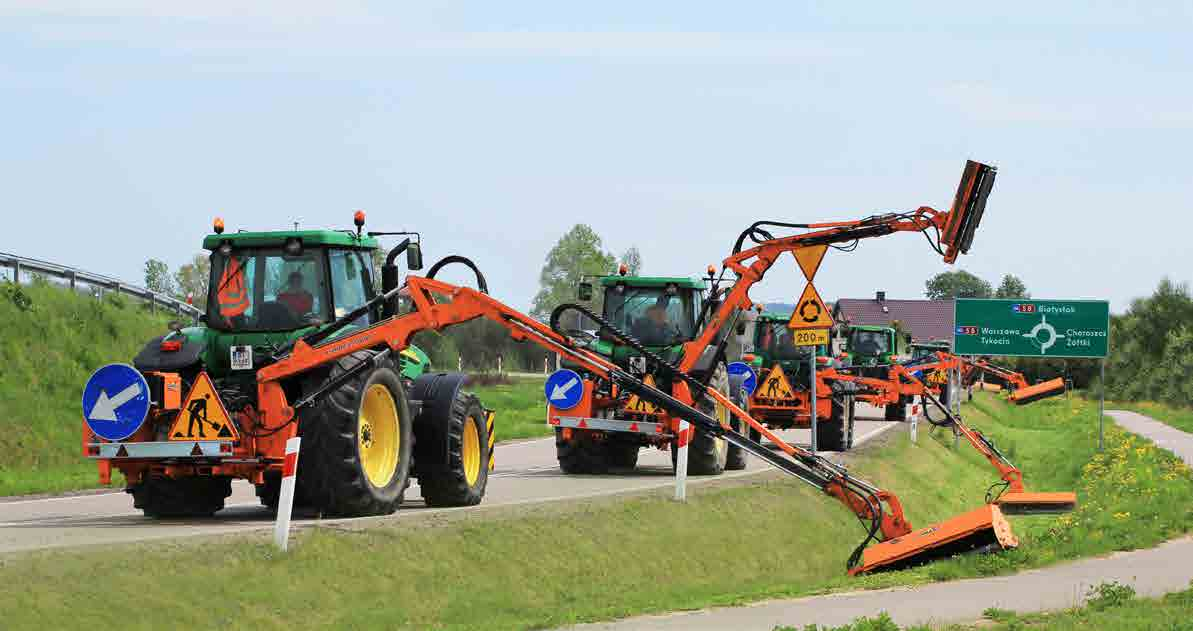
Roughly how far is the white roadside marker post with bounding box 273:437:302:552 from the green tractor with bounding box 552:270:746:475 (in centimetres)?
998

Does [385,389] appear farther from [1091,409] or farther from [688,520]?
[1091,409]

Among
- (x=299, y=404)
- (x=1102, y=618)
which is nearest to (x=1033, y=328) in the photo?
(x=299, y=404)

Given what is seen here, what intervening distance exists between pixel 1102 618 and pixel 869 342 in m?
34.9

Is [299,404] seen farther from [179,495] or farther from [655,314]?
[655,314]

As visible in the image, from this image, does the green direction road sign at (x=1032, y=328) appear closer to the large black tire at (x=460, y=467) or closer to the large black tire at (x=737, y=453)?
the large black tire at (x=737, y=453)

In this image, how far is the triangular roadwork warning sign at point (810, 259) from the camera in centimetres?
2134

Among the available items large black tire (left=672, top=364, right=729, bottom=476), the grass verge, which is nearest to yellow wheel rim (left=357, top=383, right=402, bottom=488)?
large black tire (left=672, top=364, right=729, bottom=476)

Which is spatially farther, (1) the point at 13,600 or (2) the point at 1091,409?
(2) the point at 1091,409

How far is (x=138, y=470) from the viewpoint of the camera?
15.4 meters

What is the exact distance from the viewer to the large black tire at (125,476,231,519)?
1625cm

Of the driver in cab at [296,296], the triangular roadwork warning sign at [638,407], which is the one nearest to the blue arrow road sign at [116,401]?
the driver in cab at [296,296]

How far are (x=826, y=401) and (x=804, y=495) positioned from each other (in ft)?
34.2

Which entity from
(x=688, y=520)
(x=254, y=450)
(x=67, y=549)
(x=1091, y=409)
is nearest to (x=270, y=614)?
(x=67, y=549)

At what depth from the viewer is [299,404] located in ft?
49.5
